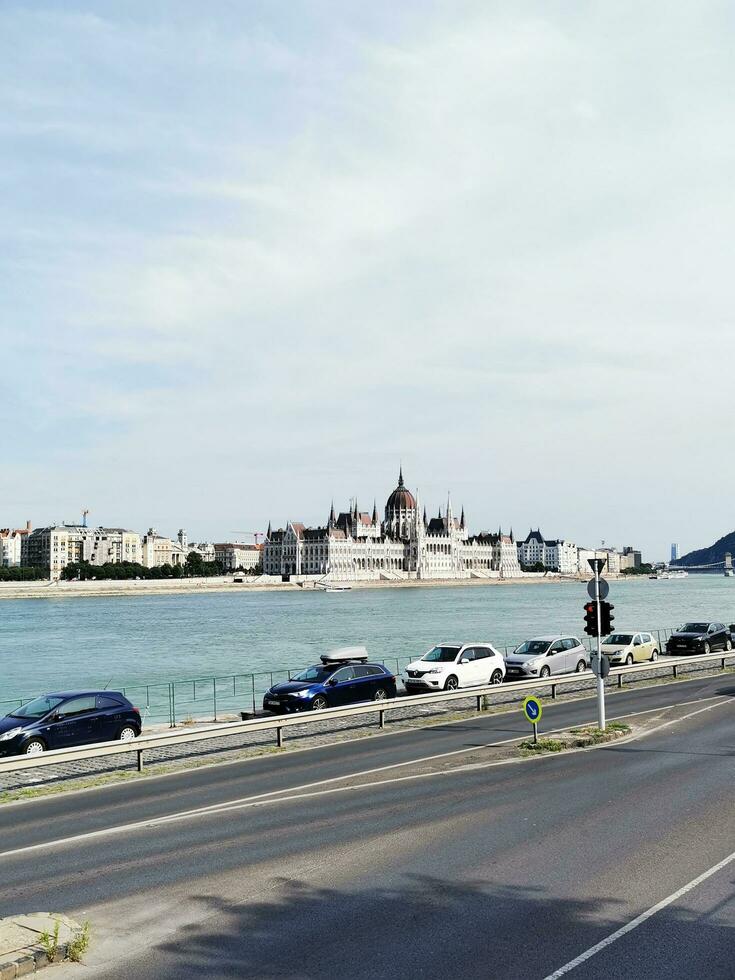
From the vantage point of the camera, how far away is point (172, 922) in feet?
27.5

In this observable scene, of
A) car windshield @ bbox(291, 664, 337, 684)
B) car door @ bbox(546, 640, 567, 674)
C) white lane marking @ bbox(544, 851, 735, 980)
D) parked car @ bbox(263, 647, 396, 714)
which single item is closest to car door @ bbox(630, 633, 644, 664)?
car door @ bbox(546, 640, 567, 674)

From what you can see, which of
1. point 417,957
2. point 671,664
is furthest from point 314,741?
point 671,664

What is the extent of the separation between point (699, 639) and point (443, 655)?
16.0 m

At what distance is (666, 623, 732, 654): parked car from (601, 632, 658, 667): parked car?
109 inches

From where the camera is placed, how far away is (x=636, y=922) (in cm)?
821

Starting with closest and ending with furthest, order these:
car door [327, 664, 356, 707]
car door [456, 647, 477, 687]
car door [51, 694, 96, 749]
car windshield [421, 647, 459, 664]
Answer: car door [51, 694, 96, 749] → car door [327, 664, 356, 707] → car door [456, 647, 477, 687] → car windshield [421, 647, 459, 664]

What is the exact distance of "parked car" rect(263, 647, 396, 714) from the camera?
948 inches

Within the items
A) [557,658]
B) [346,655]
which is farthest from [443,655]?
[557,658]

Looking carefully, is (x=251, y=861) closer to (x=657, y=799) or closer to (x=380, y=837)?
(x=380, y=837)

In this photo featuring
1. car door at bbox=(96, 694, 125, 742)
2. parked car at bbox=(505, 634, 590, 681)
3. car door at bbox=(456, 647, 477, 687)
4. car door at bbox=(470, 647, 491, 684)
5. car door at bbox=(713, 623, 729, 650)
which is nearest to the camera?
car door at bbox=(96, 694, 125, 742)

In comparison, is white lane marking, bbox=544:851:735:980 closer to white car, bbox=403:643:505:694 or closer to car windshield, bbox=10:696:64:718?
car windshield, bbox=10:696:64:718

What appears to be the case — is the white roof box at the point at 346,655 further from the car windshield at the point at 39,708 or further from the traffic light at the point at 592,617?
the traffic light at the point at 592,617

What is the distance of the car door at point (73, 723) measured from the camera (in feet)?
63.3

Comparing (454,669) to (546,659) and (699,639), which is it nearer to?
(546,659)
